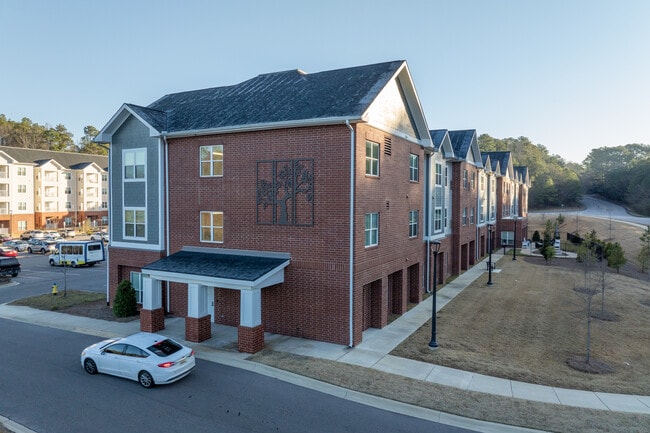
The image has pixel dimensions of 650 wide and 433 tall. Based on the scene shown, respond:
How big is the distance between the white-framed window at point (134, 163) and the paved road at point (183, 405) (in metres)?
10.3

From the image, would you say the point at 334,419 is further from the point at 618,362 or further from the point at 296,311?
the point at 618,362

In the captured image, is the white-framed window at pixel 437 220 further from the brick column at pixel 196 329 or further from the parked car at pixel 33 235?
the parked car at pixel 33 235

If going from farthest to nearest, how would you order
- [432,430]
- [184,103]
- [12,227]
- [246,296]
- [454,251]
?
1. [12,227]
2. [454,251]
3. [184,103]
4. [246,296]
5. [432,430]

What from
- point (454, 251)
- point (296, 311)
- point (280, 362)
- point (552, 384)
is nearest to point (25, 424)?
point (280, 362)

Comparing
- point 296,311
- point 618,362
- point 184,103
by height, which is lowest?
point 618,362

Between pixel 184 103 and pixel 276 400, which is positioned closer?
pixel 276 400

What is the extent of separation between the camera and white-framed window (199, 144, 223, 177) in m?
20.1

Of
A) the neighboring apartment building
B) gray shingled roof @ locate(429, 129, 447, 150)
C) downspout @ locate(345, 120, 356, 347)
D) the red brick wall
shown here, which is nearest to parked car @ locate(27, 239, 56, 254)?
the neighboring apartment building

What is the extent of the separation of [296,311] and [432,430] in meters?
8.37

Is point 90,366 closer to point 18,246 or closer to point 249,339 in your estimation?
point 249,339

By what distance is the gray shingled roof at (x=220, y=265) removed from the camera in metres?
16.9

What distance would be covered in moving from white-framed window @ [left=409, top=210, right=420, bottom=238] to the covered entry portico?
8.56 metres

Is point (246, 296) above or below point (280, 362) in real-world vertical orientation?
above

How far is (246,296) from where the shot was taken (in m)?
16.1
